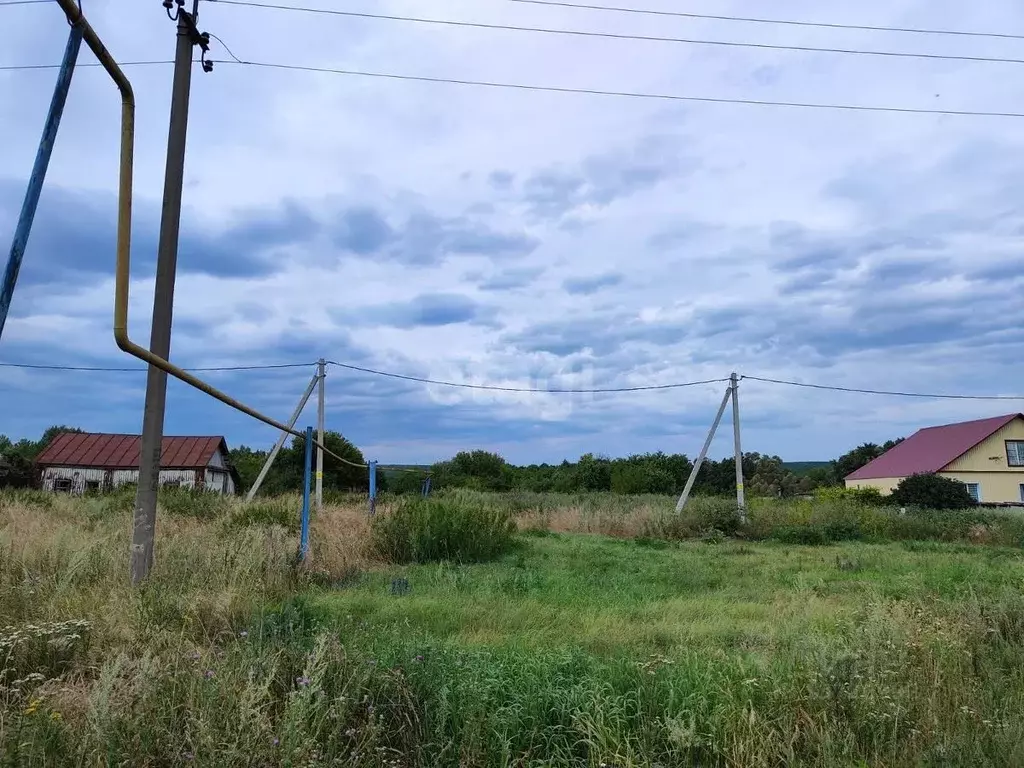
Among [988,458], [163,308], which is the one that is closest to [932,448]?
[988,458]

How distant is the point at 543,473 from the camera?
5616 centimetres

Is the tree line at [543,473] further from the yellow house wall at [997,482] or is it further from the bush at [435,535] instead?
the bush at [435,535]

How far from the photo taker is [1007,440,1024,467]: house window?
37.6 m

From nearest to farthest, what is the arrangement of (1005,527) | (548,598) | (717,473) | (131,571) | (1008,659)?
(1008,659) → (131,571) → (548,598) → (1005,527) → (717,473)

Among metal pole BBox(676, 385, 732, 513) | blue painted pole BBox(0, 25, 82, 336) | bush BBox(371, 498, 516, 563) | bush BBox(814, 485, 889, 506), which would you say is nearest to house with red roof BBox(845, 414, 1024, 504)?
bush BBox(814, 485, 889, 506)

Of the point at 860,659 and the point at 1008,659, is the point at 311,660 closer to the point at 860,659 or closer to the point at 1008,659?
the point at 860,659

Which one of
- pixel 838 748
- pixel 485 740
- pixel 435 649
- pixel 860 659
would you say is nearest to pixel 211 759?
pixel 485 740

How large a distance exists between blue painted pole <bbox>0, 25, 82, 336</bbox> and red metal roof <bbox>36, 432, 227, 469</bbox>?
1597 inches

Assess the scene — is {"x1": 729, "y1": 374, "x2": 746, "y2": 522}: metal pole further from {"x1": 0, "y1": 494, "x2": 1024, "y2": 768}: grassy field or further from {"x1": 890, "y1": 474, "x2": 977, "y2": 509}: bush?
{"x1": 890, "y1": 474, "x2": 977, "y2": 509}: bush

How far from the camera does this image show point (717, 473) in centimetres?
5012

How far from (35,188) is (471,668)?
332cm

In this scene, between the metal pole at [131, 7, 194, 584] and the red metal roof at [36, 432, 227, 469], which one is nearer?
the metal pole at [131, 7, 194, 584]

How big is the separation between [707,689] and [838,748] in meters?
0.65

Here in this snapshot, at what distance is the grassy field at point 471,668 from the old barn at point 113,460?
117 feet
